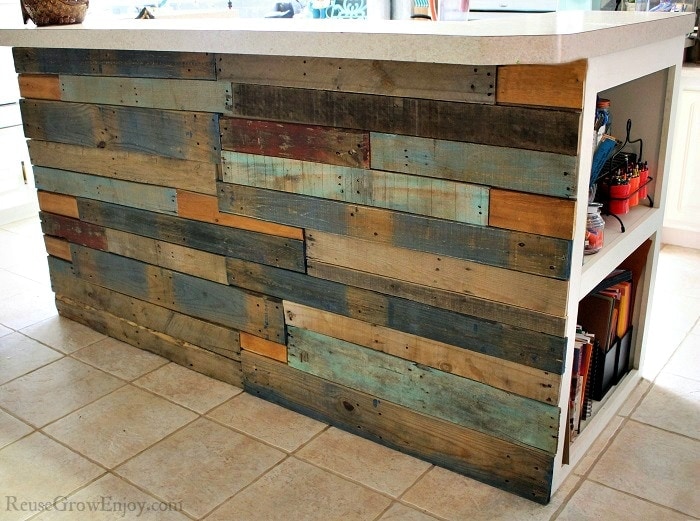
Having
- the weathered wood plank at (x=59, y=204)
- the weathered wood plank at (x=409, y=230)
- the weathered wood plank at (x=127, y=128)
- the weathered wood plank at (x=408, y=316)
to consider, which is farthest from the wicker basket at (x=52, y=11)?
the weathered wood plank at (x=408, y=316)

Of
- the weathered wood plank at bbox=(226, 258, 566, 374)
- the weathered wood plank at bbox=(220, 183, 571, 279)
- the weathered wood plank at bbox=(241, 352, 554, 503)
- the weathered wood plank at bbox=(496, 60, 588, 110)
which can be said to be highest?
the weathered wood plank at bbox=(496, 60, 588, 110)

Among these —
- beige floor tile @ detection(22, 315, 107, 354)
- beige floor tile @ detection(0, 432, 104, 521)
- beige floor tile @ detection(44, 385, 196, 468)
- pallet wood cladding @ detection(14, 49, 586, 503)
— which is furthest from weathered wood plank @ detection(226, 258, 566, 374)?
beige floor tile @ detection(22, 315, 107, 354)

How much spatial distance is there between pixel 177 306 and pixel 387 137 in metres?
1.04

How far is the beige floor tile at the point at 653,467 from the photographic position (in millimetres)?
1810

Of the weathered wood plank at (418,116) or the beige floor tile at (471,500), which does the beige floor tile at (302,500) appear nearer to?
the beige floor tile at (471,500)

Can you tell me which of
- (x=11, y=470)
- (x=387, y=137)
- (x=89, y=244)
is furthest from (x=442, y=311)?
(x=89, y=244)

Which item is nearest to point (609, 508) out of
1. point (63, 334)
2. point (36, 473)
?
point (36, 473)

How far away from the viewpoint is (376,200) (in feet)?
5.96

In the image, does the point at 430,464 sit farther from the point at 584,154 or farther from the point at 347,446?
the point at 584,154

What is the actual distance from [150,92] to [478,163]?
3.51 feet

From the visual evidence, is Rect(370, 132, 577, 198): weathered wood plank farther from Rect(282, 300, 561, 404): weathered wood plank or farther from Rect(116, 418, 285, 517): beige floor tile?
Rect(116, 418, 285, 517): beige floor tile

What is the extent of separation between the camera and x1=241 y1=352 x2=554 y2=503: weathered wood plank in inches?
70.7

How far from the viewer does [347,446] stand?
2.04 metres

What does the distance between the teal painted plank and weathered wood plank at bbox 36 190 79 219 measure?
1006 millimetres
